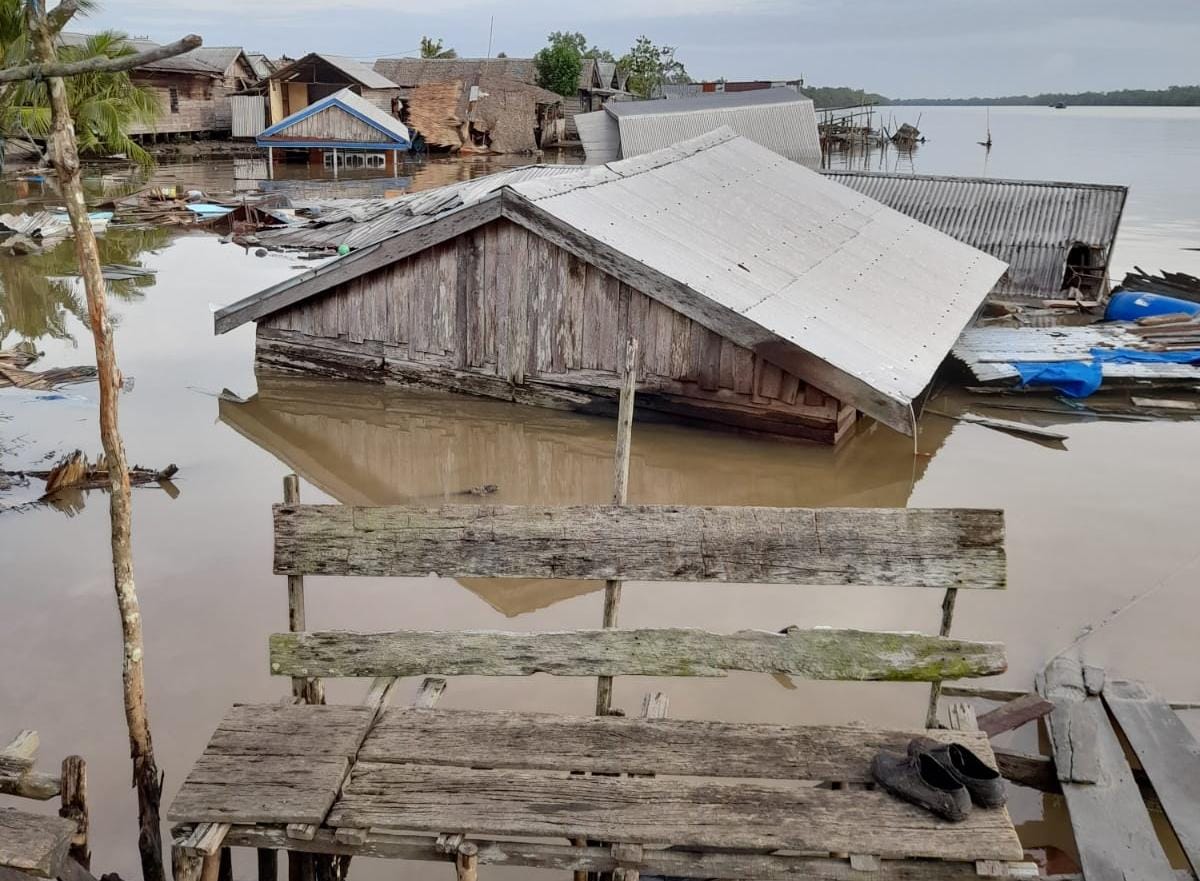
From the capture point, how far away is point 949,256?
18.2m

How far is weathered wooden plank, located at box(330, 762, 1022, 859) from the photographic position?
13.6 feet

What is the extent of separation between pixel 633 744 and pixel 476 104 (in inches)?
1947

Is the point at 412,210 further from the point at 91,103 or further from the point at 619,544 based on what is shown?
the point at 91,103

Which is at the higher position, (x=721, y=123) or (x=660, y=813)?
(x=721, y=123)

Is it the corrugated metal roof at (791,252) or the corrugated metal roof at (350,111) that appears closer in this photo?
the corrugated metal roof at (791,252)

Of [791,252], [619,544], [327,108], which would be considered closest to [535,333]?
[791,252]

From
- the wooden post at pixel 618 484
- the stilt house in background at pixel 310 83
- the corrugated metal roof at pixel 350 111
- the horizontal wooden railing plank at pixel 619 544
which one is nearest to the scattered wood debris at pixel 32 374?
the horizontal wooden railing plank at pixel 619 544

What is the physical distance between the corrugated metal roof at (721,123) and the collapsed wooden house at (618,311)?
17830mm

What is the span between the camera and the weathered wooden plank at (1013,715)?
6074 millimetres

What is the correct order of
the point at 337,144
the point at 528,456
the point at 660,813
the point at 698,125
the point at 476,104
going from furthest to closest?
1. the point at 476,104
2. the point at 337,144
3. the point at 698,125
4. the point at 528,456
5. the point at 660,813

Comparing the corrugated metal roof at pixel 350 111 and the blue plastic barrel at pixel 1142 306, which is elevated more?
the corrugated metal roof at pixel 350 111

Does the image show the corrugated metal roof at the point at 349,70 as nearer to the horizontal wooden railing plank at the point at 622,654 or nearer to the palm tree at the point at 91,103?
the palm tree at the point at 91,103

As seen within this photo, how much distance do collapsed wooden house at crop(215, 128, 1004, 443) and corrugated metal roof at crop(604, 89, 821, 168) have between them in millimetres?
17830

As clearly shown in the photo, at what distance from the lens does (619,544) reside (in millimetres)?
5180
